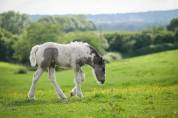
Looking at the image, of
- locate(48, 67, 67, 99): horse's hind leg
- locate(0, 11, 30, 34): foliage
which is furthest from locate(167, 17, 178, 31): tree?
locate(48, 67, 67, 99): horse's hind leg

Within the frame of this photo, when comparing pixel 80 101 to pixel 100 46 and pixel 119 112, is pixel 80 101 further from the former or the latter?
pixel 100 46

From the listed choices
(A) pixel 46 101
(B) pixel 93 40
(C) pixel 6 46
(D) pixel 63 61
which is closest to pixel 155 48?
(B) pixel 93 40

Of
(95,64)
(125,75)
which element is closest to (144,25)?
(125,75)

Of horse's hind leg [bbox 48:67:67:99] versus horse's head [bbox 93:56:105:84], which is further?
horse's head [bbox 93:56:105:84]

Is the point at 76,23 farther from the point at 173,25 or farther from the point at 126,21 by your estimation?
the point at 173,25

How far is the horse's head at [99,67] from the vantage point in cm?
1716

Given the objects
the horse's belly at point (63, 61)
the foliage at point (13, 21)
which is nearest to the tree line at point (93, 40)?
the foliage at point (13, 21)

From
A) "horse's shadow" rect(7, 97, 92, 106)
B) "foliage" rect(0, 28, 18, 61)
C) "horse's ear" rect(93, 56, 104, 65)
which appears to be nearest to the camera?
"horse's shadow" rect(7, 97, 92, 106)

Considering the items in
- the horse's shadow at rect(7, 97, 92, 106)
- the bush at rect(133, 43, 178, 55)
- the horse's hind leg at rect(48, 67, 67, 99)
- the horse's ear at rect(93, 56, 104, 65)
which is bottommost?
the bush at rect(133, 43, 178, 55)

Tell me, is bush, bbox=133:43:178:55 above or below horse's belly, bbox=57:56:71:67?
below

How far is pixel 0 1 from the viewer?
42.0 meters

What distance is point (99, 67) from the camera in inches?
679

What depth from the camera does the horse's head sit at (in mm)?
17156

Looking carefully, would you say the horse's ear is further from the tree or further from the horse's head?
the tree
